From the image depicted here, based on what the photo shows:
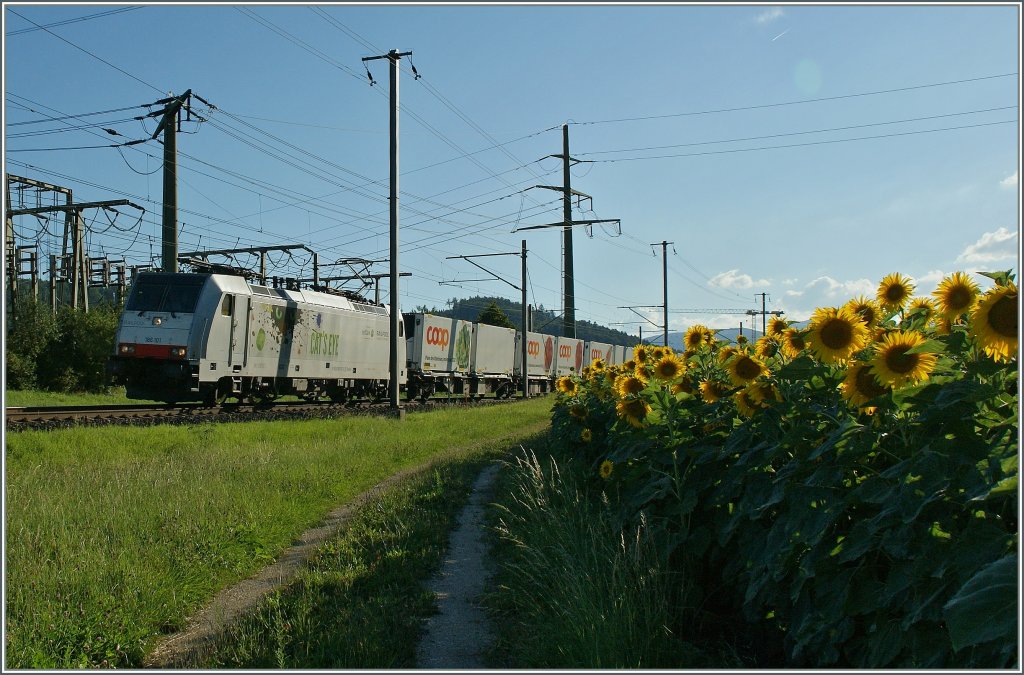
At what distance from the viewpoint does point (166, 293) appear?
19.5 meters

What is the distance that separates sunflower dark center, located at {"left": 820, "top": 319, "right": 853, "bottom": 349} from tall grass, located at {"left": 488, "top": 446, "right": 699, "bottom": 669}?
1.47 m

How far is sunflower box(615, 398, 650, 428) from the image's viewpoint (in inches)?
203

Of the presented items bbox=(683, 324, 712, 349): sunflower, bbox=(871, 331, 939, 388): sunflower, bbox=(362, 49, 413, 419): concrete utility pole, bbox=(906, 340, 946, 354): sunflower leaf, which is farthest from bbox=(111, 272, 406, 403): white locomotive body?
bbox=(906, 340, 946, 354): sunflower leaf

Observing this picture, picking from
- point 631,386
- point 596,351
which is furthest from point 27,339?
point 596,351

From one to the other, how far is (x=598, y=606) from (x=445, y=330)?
29.3 meters

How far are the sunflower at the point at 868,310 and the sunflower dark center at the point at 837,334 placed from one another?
56 cm

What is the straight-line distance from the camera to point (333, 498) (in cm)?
895

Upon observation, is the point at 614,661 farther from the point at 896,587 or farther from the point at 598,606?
the point at 896,587

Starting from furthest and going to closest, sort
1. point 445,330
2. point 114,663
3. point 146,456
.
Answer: point 445,330 → point 146,456 → point 114,663

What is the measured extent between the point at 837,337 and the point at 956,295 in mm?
472

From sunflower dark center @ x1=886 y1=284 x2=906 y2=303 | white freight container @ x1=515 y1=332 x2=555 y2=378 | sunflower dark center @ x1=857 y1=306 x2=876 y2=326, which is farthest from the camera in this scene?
white freight container @ x1=515 y1=332 x2=555 y2=378

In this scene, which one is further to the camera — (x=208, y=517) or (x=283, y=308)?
(x=283, y=308)

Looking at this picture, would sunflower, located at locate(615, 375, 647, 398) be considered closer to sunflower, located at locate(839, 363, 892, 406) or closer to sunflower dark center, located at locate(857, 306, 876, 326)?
sunflower dark center, located at locate(857, 306, 876, 326)

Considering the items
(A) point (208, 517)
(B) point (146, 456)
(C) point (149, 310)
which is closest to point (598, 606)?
(A) point (208, 517)
